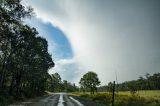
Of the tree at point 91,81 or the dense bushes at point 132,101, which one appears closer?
the dense bushes at point 132,101

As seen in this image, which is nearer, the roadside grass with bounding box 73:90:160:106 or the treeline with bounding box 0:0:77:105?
the treeline with bounding box 0:0:77:105

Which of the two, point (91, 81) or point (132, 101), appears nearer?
point (132, 101)

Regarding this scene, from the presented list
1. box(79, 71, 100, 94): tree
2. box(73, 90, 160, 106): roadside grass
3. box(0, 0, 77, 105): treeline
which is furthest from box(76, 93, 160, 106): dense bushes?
box(79, 71, 100, 94): tree

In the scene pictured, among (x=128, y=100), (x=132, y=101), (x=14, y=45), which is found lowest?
(x=132, y=101)

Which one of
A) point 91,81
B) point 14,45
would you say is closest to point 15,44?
point 14,45

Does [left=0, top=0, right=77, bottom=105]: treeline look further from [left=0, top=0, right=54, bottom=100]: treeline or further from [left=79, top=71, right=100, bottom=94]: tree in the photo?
[left=79, top=71, right=100, bottom=94]: tree

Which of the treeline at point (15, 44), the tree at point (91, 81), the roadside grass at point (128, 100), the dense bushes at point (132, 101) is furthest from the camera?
the tree at point (91, 81)

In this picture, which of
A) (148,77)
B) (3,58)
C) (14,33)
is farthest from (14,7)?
(148,77)

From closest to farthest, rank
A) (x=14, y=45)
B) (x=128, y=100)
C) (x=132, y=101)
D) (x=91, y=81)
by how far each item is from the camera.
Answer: (x=14, y=45)
(x=132, y=101)
(x=128, y=100)
(x=91, y=81)

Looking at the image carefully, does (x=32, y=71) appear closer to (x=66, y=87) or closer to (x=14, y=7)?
(x=14, y=7)

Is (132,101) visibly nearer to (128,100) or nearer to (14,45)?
(128,100)

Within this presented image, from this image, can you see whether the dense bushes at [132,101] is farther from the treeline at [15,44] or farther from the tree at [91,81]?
the tree at [91,81]

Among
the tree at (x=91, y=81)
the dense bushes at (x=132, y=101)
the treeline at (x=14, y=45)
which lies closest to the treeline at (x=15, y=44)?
the treeline at (x=14, y=45)

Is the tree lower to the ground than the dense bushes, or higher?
higher
